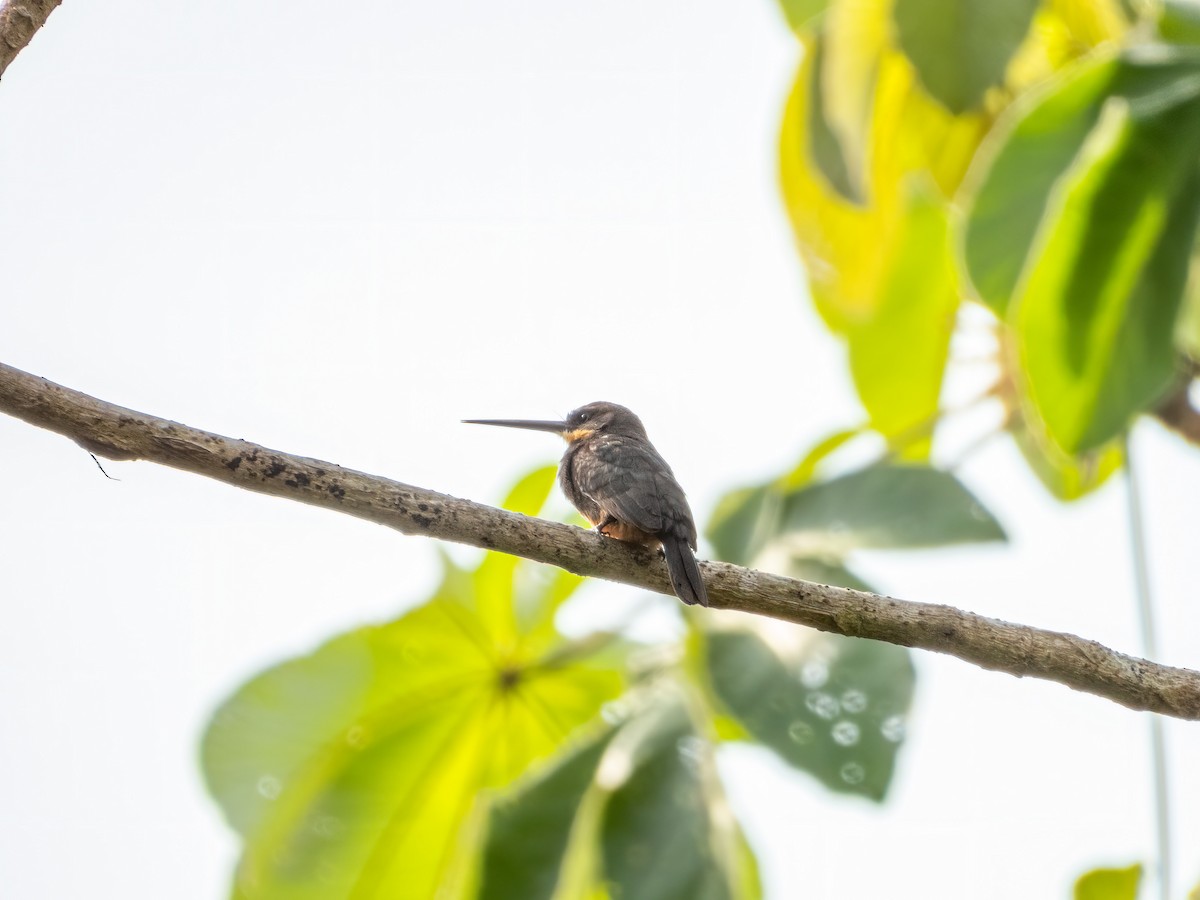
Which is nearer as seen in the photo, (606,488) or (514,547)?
(514,547)

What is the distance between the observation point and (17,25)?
2.67 m

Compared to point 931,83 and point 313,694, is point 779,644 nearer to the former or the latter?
point 313,694

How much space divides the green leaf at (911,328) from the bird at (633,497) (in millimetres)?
996

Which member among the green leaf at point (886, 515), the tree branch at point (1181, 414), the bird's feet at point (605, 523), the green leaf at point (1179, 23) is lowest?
the tree branch at point (1181, 414)

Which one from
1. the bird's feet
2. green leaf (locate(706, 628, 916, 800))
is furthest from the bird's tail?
the bird's feet

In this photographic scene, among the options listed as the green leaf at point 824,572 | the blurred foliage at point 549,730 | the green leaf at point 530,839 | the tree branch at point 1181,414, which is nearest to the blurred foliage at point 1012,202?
the tree branch at point 1181,414

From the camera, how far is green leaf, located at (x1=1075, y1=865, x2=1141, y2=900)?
321 cm

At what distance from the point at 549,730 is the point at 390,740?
1.86 ft

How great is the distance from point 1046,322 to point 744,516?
110 cm

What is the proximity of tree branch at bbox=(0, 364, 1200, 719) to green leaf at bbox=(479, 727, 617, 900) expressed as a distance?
2.84ft

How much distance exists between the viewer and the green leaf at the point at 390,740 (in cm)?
401

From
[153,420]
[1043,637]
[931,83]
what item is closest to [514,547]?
[153,420]

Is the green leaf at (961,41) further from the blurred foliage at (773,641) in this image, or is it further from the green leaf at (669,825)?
the green leaf at (669,825)

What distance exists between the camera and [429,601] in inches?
163
